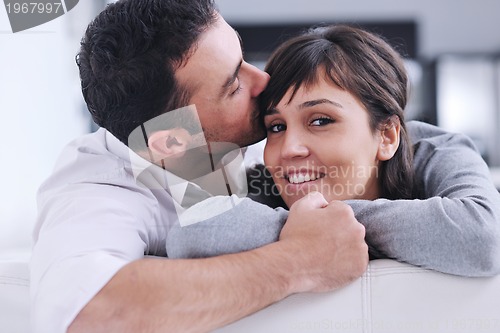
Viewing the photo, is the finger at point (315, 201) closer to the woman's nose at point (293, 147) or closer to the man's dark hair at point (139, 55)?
the woman's nose at point (293, 147)

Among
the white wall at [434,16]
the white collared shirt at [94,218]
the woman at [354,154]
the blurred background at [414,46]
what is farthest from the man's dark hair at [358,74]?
the white wall at [434,16]

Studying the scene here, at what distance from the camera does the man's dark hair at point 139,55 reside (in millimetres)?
1257

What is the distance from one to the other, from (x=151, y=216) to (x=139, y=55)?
0.35 m

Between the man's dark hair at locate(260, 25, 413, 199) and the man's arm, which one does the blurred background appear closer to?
the man's dark hair at locate(260, 25, 413, 199)

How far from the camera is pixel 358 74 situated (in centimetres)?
131

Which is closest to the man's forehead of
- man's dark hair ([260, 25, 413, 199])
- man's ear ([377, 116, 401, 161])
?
man's dark hair ([260, 25, 413, 199])

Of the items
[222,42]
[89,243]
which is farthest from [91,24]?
[89,243]

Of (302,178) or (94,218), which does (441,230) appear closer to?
(302,178)

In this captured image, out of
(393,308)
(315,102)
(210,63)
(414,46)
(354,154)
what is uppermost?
(210,63)

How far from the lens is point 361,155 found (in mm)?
1301

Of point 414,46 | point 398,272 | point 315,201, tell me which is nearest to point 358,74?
point 315,201

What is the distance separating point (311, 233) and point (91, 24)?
75 centimetres

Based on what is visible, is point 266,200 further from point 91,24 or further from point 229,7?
point 229,7

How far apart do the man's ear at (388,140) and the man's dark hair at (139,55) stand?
1.51 feet
